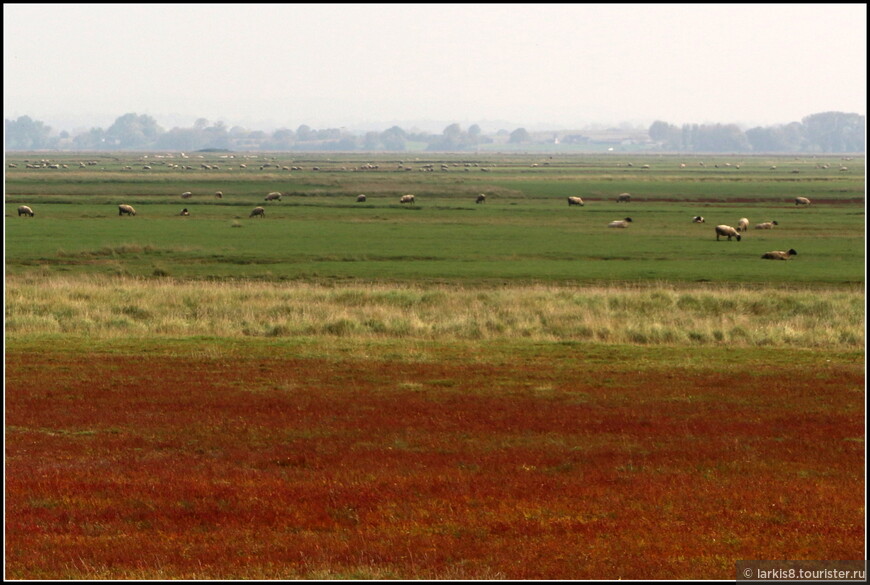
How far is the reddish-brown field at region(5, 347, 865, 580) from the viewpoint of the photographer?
37.3 ft

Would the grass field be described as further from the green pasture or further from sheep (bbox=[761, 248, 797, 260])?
sheep (bbox=[761, 248, 797, 260])

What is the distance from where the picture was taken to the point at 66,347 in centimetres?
2980

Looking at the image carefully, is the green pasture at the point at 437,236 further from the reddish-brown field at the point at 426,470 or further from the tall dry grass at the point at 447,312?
the reddish-brown field at the point at 426,470

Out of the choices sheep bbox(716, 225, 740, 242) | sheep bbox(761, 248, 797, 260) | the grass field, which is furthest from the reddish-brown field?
sheep bbox(716, 225, 740, 242)

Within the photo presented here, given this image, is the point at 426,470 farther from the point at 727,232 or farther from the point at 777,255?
the point at 727,232

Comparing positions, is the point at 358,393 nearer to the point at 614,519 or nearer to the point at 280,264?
the point at 614,519

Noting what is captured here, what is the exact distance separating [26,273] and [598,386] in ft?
114

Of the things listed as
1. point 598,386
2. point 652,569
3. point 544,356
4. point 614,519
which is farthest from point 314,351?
point 652,569

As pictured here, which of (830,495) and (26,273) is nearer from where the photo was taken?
(830,495)

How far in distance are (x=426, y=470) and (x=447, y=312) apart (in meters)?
22.6

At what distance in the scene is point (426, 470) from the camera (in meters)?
15.8

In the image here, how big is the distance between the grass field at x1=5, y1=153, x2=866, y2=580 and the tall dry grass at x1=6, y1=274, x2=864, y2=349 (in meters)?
0.17

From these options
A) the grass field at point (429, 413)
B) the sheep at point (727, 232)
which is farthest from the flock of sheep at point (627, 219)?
the grass field at point (429, 413)

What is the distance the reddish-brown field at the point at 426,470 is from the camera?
448 inches
